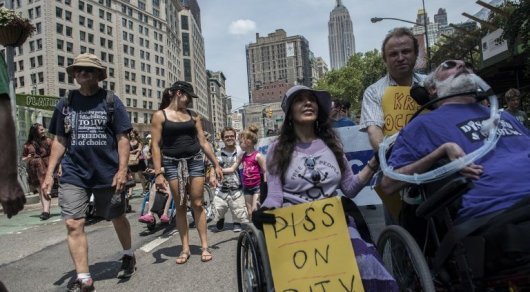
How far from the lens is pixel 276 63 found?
6176 inches

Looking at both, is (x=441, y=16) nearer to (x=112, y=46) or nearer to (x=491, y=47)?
(x=112, y=46)

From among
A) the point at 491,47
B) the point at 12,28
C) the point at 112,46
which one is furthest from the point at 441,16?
the point at 12,28

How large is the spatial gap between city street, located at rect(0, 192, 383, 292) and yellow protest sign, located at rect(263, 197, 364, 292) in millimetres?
1652

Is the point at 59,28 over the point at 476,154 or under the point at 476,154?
over

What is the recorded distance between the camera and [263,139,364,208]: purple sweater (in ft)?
9.49

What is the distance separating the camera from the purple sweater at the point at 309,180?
2.89 metres

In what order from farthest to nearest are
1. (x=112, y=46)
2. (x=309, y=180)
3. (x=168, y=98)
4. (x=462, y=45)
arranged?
(x=112, y=46) < (x=462, y=45) < (x=168, y=98) < (x=309, y=180)

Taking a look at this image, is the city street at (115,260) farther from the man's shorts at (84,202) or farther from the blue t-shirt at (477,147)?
the blue t-shirt at (477,147)

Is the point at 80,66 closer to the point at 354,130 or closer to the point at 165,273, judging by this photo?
the point at 165,273

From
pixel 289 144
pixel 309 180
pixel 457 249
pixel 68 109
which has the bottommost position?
pixel 457 249

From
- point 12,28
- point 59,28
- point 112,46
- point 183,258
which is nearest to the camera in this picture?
point 183,258

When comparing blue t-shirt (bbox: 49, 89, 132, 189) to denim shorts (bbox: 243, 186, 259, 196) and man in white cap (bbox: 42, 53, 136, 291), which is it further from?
Result: denim shorts (bbox: 243, 186, 259, 196)

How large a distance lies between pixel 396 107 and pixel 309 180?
0.84 metres

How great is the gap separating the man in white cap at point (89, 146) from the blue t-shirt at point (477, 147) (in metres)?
2.64
